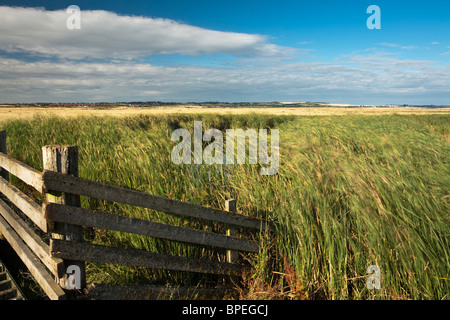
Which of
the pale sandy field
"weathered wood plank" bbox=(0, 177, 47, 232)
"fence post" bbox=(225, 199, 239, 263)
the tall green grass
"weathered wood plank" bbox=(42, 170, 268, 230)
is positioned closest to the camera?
"weathered wood plank" bbox=(42, 170, 268, 230)

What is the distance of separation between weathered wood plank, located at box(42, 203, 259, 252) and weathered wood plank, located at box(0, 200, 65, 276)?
389 millimetres

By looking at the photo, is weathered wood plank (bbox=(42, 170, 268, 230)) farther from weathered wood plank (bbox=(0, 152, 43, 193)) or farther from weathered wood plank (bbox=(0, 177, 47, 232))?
weathered wood plank (bbox=(0, 177, 47, 232))

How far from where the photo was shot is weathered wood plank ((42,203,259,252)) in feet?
8.12

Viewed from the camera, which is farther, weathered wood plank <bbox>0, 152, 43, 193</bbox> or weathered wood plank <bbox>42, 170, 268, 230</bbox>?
weathered wood plank <bbox>0, 152, 43, 193</bbox>

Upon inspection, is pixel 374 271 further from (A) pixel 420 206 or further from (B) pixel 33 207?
(B) pixel 33 207

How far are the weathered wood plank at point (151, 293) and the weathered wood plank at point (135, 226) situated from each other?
0.58 metres

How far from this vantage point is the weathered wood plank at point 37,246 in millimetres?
2535

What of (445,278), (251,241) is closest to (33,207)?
(251,241)

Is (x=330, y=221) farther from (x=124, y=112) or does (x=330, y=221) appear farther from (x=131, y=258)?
(x=124, y=112)

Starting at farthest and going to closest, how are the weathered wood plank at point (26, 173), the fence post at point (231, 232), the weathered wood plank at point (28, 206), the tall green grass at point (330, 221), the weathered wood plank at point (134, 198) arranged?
the fence post at point (231, 232), the tall green grass at point (330, 221), the weathered wood plank at point (28, 206), the weathered wood plank at point (26, 173), the weathered wood plank at point (134, 198)

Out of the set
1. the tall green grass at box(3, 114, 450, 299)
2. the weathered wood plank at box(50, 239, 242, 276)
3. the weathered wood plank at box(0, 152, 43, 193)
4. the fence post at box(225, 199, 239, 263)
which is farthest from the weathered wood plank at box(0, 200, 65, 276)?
the fence post at box(225, 199, 239, 263)

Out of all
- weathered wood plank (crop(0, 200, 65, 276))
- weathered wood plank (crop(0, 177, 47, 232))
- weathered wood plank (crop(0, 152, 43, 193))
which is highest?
weathered wood plank (crop(0, 152, 43, 193))

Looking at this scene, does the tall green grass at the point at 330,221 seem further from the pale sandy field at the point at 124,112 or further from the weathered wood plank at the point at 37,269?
the pale sandy field at the point at 124,112

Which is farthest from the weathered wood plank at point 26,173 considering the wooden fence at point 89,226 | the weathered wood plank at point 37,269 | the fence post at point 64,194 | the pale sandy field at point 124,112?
the pale sandy field at point 124,112
